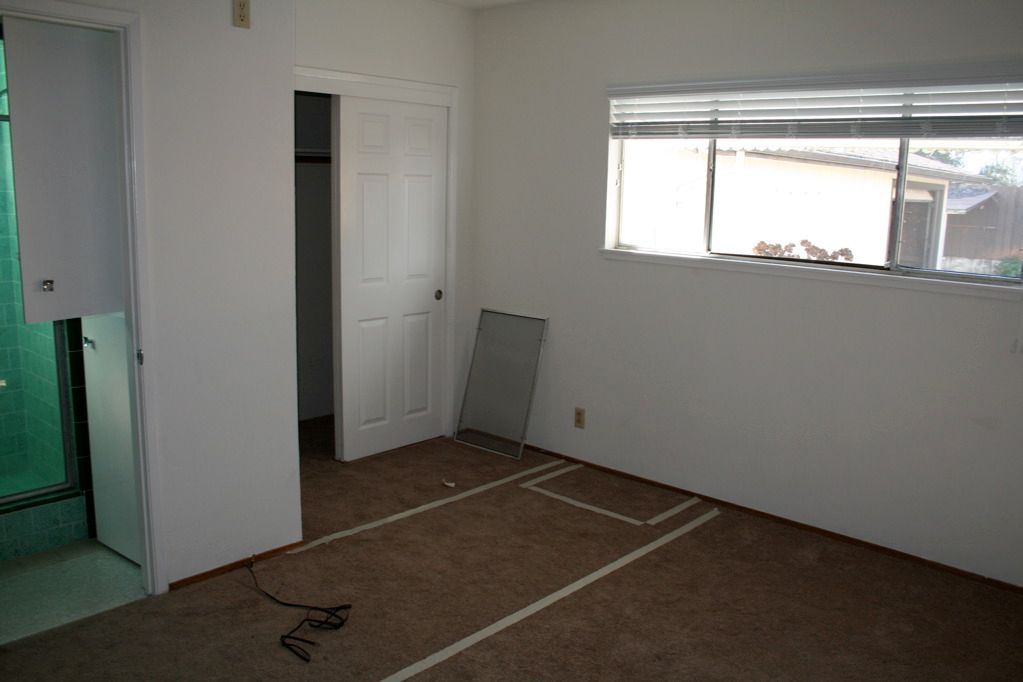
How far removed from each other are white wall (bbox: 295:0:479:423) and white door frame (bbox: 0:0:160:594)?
55.7 inches

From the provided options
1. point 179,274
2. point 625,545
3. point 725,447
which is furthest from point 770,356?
point 179,274

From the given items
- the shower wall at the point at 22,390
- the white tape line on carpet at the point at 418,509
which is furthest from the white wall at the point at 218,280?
the shower wall at the point at 22,390

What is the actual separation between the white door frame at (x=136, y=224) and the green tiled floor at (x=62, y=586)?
16 centimetres

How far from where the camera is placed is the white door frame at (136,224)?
9.50 feet

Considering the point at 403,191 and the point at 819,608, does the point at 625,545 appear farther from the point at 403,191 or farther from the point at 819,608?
the point at 403,191

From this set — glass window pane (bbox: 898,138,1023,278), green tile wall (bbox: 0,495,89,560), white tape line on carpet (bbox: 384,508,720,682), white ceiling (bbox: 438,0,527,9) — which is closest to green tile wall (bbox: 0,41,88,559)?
green tile wall (bbox: 0,495,89,560)

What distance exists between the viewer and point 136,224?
3.15 m

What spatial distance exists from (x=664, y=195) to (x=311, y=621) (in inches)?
111

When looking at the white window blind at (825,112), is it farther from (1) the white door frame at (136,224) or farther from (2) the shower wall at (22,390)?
(2) the shower wall at (22,390)

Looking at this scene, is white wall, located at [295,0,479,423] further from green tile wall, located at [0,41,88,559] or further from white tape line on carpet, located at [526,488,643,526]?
green tile wall, located at [0,41,88,559]

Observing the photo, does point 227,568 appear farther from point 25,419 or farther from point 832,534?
point 832,534

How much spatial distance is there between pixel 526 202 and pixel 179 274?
2.36 m

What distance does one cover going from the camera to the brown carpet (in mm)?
2973

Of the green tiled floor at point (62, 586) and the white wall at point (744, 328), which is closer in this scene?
the green tiled floor at point (62, 586)
